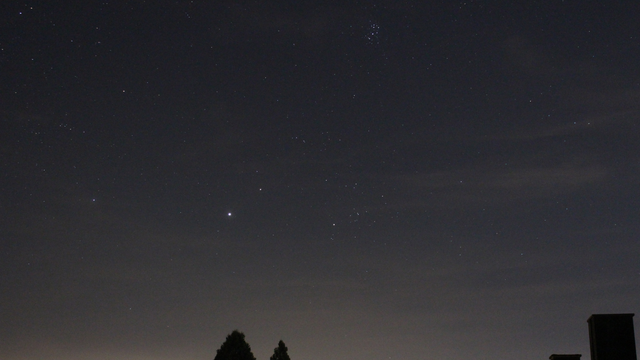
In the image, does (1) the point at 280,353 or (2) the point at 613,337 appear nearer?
(2) the point at 613,337

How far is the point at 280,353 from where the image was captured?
2908 centimetres

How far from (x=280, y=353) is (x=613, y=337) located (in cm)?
2199

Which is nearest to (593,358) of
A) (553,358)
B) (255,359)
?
(553,358)

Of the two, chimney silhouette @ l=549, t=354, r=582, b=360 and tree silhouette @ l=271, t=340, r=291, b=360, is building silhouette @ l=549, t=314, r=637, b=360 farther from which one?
tree silhouette @ l=271, t=340, r=291, b=360

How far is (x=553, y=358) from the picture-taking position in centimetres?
1001

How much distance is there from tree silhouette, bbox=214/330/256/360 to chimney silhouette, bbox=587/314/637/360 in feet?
68.0

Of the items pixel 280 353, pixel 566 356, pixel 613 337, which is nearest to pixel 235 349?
pixel 280 353

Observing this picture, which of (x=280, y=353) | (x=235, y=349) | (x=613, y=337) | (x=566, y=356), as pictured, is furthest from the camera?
(x=280, y=353)

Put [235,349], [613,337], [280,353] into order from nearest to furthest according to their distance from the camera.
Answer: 1. [613,337]
2. [235,349]
3. [280,353]

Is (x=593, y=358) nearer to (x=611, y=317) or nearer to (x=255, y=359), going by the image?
(x=611, y=317)

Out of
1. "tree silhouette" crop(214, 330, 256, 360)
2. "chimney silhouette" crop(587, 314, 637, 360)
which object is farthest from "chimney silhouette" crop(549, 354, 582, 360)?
"tree silhouette" crop(214, 330, 256, 360)

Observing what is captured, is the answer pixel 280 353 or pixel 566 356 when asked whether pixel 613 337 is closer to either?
pixel 566 356

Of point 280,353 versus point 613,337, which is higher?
point 280,353

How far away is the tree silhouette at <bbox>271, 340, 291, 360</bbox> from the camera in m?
29.0
